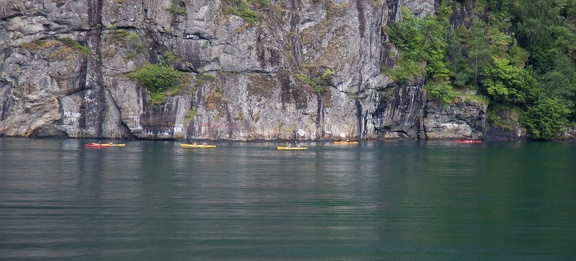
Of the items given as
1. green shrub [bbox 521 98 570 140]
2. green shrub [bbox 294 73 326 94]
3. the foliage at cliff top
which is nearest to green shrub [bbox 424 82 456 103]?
the foliage at cliff top

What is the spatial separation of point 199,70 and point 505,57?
36941 mm

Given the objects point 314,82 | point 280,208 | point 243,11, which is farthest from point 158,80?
point 280,208

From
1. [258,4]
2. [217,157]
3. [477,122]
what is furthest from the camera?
[477,122]

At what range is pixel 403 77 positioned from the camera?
9069 cm

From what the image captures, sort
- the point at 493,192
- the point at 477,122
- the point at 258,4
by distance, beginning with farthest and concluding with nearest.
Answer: the point at 477,122
the point at 258,4
the point at 493,192

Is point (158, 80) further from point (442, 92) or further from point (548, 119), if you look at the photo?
point (548, 119)

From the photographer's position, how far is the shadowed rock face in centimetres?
8162

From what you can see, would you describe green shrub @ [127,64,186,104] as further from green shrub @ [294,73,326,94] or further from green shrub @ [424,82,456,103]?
green shrub @ [424,82,456,103]

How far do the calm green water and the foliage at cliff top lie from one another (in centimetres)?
3095

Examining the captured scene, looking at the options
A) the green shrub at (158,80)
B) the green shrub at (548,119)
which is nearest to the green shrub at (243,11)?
the green shrub at (158,80)

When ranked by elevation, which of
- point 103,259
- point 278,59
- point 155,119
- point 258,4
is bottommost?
point 103,259

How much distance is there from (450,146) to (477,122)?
13423 mm

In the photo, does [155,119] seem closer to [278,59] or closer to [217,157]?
[278,59]

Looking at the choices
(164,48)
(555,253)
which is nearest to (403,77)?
(164,48)
